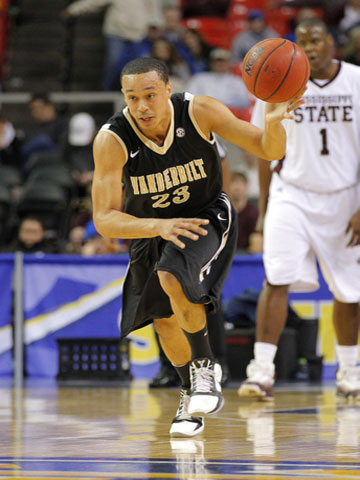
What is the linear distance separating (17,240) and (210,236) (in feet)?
19.7

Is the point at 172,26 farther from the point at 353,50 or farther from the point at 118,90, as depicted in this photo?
the point at 353,50

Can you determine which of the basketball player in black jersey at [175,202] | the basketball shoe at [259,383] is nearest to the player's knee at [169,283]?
the basketball player in black jersey at [175,202]

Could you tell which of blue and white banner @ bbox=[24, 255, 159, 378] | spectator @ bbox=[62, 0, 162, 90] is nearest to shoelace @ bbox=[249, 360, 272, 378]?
blue and white banner @ bbox=[24, 255, 159, 378]

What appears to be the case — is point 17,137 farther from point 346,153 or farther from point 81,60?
point 346,153

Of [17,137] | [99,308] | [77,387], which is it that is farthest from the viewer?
[17,137]

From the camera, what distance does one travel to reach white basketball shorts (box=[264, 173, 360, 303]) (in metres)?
6.22

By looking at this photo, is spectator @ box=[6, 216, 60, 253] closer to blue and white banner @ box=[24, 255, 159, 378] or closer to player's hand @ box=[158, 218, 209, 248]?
blue and white banner @ box=[24, 255, 159, 378]

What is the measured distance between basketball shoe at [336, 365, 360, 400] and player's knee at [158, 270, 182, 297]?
2.43 meters

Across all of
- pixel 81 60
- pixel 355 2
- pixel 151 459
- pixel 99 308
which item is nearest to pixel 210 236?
pixel 151 459

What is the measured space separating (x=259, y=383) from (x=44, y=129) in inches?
285

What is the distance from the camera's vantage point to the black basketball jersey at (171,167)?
449 cm

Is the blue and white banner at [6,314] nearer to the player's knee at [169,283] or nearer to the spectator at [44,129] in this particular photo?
the spectator at [44,129]

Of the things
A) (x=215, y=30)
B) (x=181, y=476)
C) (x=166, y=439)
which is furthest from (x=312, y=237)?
(x=215, y=30)

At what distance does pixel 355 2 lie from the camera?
13508 mm
